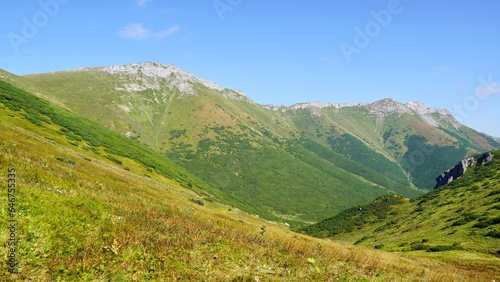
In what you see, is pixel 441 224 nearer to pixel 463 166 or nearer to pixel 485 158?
pixel 485 158

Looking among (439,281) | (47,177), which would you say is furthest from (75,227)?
(439,281)

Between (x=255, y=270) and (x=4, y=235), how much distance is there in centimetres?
818

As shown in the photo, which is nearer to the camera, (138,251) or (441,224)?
(138,251)

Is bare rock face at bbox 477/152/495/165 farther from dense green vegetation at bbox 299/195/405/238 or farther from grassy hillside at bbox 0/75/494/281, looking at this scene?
grassy hillside at bbox 0/75/494/281

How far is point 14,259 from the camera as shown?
8.12m

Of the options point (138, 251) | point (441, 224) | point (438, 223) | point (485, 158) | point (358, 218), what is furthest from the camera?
point (358, 218)

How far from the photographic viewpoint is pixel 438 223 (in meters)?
53.0

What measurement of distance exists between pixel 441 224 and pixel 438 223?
232cm

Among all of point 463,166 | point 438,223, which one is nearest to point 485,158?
point 463,166

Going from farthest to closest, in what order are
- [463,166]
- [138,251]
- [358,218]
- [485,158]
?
[463,166] < [358,218] < [485,158] < [138,251]

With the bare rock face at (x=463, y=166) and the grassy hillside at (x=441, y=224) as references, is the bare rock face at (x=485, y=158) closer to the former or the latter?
the bare rock face at (x=463, y=166)

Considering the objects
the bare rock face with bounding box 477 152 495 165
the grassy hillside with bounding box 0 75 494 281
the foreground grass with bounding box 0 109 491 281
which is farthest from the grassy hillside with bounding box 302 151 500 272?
the grassy hillside with bounding box 0 75 494 281

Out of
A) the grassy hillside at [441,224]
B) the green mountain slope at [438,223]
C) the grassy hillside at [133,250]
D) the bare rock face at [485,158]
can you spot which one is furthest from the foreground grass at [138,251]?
the bare rock face at [485,158]

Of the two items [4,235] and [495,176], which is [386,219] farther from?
[4,235]
